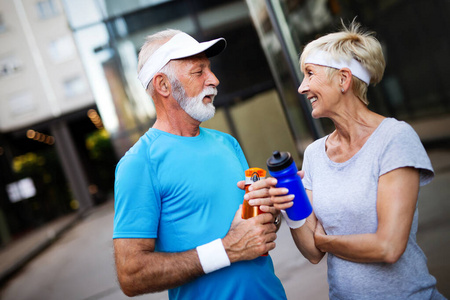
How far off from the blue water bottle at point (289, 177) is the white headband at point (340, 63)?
57cm

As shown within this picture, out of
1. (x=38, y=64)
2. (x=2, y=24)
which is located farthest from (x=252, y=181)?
(x=2, y=24)

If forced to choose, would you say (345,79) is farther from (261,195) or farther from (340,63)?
(261,195)

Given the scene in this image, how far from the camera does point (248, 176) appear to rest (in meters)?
1.53

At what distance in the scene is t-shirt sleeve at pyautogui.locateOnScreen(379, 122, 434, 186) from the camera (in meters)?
1.39

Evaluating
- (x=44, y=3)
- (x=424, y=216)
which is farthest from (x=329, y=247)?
(x=44, y=3)

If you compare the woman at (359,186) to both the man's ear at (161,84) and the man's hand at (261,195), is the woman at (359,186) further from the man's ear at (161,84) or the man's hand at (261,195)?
the man's ear at (161,84)

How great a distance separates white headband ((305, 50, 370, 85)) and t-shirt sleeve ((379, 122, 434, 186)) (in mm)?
327

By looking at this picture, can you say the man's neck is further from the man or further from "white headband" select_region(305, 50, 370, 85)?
"white headband" select_region(305, 50, 370, 85)

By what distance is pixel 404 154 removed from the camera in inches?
55.4

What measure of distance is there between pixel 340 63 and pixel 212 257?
1.10 m

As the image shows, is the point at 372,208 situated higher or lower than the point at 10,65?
lower

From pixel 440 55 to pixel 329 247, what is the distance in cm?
794

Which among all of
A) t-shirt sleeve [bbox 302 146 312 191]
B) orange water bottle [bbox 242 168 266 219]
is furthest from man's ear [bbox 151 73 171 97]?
t-shirt sleeve [bbox 302 146 312 191]

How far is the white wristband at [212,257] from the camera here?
145cm
